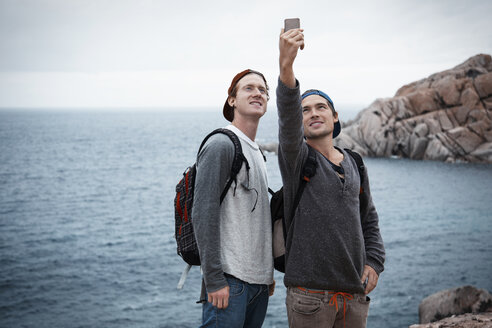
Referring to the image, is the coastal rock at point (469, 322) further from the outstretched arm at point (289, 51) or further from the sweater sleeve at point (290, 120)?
the outstretched arm at point (289, 51)

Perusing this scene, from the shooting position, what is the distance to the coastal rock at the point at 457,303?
11.7 metres

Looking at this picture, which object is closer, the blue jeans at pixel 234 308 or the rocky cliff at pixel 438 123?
the blue jeans at pixel 234 308

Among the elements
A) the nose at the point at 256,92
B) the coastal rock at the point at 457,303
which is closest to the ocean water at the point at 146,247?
the coastal rock at the point at 457,303

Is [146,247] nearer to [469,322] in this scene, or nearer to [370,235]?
[469,322]

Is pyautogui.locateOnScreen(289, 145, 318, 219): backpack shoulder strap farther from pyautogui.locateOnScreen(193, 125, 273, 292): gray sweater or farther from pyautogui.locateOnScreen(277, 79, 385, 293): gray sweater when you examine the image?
pyautogui.locateOnScreen(193, 125, 273, 292): gray sweater

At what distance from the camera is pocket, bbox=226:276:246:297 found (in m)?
3.40

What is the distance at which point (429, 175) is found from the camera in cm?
4697

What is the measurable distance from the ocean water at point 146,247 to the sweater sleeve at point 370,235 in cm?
1431

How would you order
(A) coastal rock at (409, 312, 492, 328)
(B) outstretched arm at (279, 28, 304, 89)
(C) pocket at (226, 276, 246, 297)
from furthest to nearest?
(A) coastal rock at (409, 312, 492, 328)
(C) pocket at (226, 276, 246, 297)
(B) outstretched arm at (279, 28, 304, 89)

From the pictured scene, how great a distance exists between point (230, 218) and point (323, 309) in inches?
44.8

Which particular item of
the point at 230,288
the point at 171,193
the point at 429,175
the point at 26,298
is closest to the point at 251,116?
the point at 230,288

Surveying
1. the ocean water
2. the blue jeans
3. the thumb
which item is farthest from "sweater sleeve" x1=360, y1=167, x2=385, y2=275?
the ocean water

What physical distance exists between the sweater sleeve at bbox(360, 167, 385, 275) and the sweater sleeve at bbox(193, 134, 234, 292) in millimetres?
1494

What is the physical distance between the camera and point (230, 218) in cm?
350
